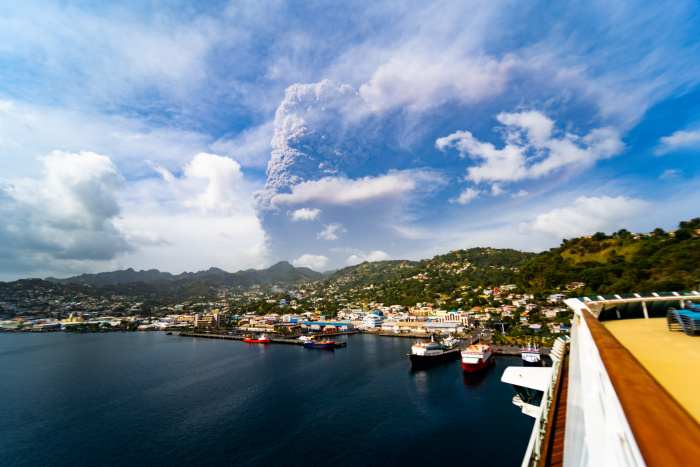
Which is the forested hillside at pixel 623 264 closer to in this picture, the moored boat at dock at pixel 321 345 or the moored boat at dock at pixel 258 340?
the moored boat at dock at pixel 321 345

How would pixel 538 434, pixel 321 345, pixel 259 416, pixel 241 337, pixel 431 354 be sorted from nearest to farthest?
pixel 538 434 → pixel 259 416 → pixel 431 354 → pixel 321 345 → pixel 241 337

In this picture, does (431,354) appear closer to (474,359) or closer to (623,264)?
(474,359)

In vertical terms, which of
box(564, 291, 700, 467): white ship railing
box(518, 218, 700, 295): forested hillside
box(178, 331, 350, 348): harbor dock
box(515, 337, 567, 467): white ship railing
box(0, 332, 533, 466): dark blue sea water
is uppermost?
box(518, 218, 700, 295): forested hillside

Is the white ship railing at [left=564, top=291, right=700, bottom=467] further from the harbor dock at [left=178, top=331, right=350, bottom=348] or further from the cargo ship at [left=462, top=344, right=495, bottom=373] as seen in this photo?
the harbor dock at [left=178, top=331, right=350, bottom=348]

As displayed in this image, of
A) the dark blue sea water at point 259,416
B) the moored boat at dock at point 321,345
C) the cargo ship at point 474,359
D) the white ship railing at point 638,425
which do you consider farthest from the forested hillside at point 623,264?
the white ship railing at point 638,425

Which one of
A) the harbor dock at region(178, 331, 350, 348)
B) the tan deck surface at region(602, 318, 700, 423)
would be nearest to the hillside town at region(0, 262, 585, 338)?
the harbor dock at region(178, 331, 350, 348)

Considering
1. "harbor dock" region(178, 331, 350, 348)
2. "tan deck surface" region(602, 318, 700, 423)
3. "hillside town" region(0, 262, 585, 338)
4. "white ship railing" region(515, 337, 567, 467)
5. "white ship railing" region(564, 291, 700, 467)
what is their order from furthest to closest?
"hillside town" region(0, 262, 585, 338), "harbor dock" region(178, 331, 350, 348), "white ship railing" region(515, 337, 567, 467), "tan deck surface" region(602, 318, 700, 423), "white ship railing" region(564, 291, 700, 467)

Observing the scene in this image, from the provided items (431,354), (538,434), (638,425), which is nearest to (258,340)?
(431,354)
